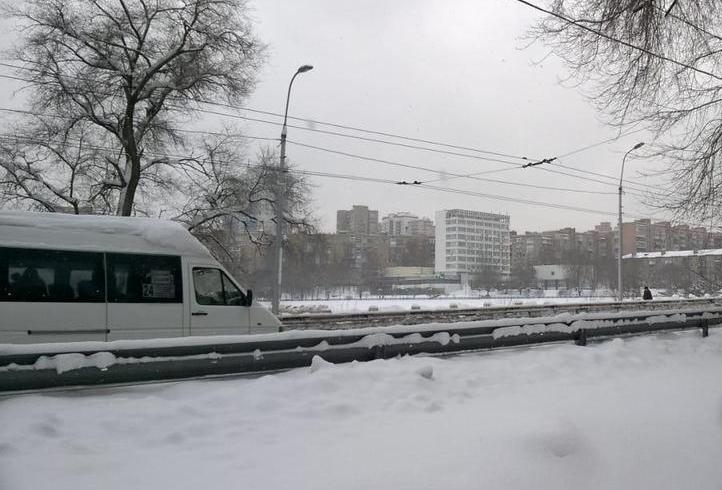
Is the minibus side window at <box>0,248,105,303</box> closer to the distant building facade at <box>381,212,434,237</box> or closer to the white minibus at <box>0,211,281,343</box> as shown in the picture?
the white minibus at <box>0,211,281,343</box>

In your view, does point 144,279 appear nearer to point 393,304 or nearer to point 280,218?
point 280,218

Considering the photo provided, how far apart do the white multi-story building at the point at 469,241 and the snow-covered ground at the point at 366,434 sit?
184ft

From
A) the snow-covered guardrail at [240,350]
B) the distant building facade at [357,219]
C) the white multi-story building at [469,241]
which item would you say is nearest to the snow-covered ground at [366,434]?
the snow-covered guardrail at [240,350]

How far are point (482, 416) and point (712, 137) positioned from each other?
10.0m

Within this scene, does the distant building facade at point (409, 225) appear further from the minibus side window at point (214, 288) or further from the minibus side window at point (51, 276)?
the minibus side window at point (51, 276)

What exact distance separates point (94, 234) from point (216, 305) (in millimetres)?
2145

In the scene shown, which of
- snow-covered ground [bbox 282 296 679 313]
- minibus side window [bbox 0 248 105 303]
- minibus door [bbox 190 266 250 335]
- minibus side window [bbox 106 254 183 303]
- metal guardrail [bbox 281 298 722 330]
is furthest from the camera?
snow-covered ground [bbox 282 296 679 313]

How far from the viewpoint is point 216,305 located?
9.30 m

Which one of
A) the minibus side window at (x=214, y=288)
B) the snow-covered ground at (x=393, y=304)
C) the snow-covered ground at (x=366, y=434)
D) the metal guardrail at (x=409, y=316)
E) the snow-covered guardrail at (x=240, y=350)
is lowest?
the snow-covered ground at (x=393, y=304)

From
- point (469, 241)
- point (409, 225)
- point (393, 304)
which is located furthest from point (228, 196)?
point (409, 225)

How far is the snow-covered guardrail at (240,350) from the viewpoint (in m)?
4.93

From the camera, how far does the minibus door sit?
9117 mm

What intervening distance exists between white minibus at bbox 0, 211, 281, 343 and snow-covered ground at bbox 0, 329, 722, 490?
3236 millimetres

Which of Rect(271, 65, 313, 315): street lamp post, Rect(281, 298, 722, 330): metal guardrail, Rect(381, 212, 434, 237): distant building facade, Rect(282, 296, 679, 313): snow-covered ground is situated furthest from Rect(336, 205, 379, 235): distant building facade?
Rect(271, 65, 313, 315): street lamp post
